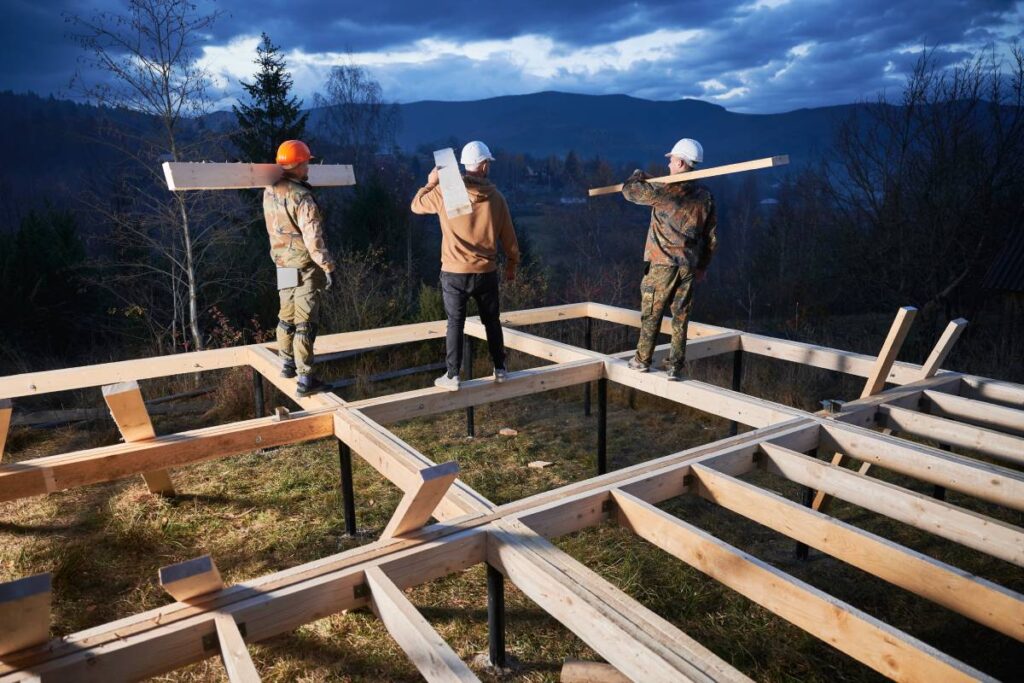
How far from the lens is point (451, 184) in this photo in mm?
4281

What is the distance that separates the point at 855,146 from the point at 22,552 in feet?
63.8

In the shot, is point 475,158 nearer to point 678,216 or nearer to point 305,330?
point 678,216

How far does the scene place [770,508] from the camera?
3.02 metres

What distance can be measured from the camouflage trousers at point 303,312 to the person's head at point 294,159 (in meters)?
0.65

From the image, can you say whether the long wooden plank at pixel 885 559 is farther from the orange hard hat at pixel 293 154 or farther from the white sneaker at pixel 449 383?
the orange hard hat at pixel 293 154

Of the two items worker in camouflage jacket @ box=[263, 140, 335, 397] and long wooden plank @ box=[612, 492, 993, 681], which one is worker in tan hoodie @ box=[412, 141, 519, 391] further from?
long wooden plank @ box=[612, 492, 993, 681]

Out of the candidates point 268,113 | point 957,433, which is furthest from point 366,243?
point 957,433

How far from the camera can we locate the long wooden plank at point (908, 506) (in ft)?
9.01

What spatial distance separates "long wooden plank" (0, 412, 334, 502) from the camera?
3.57m

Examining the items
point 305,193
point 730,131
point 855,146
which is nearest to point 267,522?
point 305,193

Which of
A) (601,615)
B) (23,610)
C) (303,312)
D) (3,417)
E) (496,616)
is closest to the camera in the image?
(23,610)

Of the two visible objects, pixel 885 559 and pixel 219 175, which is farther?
pixel 219 175

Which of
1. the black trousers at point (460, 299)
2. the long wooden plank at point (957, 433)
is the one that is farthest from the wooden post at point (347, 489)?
the long wooden plank at point (957, 433)

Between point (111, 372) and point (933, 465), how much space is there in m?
5.79
